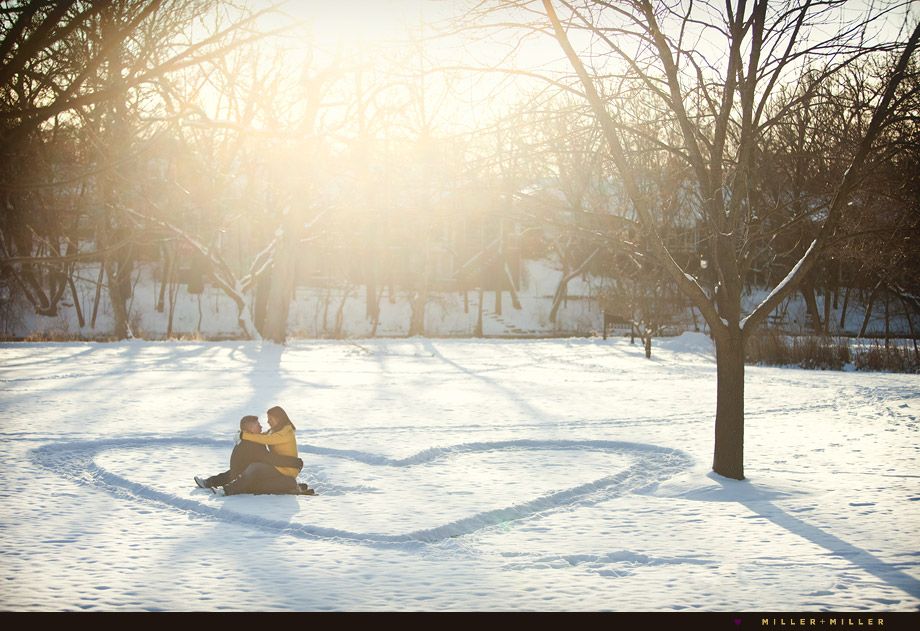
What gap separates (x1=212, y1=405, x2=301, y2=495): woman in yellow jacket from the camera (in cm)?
885

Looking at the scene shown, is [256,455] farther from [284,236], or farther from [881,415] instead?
[284,236]

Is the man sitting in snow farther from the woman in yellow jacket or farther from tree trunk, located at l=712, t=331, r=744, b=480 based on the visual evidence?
tree trunk, located at l=712, t=331, r=744, b=480

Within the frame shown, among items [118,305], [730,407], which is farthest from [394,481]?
[118,305]

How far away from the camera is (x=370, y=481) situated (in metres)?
9.57

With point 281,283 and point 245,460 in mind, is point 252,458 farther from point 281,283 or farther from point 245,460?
point 281,283

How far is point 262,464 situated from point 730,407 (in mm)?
4993

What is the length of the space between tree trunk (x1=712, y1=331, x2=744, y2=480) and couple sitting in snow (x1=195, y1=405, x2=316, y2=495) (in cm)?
440

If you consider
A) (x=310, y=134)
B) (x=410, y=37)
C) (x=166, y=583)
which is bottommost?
(x=166, y=583)

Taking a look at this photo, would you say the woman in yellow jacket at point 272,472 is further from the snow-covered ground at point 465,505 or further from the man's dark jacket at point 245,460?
the snow-covered ground at point 465,505

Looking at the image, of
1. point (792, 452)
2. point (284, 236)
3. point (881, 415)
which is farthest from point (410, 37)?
→ point (284, 236)

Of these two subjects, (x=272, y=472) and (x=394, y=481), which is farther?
(x=394, y=481)

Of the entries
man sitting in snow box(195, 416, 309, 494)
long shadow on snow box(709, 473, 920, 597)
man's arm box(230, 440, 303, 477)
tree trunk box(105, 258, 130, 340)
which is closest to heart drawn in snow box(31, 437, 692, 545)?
man sitting in snow box(195, 416, 309, 494)

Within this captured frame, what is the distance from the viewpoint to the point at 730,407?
977 cm
